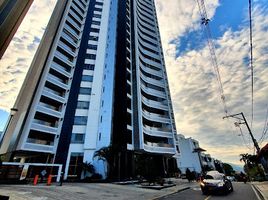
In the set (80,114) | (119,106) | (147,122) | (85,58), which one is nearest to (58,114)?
(80,114)

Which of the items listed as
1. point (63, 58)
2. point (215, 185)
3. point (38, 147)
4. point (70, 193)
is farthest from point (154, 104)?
point (70, 193)

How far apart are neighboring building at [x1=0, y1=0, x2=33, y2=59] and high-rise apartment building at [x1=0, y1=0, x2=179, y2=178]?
26.3 metres

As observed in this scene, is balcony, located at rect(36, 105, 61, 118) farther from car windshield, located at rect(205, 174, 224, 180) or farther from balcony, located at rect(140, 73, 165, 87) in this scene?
car windshield, located at rect(205, 174, 224, 180)

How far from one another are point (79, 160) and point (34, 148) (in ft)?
23.9

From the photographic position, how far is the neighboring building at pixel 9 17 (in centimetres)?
222

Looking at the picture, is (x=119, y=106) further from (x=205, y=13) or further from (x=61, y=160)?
(x=205, y=13)

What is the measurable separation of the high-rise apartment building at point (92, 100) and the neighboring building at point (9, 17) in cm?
2628

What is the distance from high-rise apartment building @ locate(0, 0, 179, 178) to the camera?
104ft

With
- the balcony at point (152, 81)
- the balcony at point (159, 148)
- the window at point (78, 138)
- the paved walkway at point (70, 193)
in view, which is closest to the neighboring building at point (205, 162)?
the balcony at point (159, 148)

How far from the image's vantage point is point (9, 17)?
2.31 metres

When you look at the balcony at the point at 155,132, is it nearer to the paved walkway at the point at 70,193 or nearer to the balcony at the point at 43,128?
the balcony at the point at 43,128

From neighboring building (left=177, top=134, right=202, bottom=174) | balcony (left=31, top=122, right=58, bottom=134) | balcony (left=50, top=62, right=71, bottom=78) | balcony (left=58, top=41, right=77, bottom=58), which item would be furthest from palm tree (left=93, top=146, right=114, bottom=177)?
neighboring building (left=177, top=134, right=202, bottom=174)

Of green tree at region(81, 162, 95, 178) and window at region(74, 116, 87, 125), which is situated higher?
window at region(74, 116, 87, 125)

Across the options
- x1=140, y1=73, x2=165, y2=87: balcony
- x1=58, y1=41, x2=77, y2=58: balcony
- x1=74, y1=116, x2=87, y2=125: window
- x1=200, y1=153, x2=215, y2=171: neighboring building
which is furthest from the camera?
x1=200, y1=153, x2=215, y2=171: neighboring building
